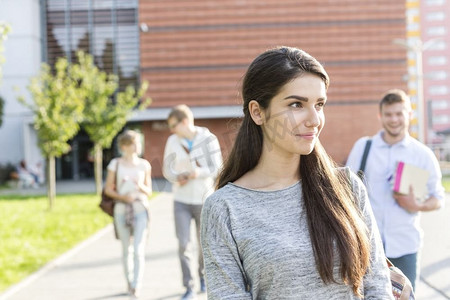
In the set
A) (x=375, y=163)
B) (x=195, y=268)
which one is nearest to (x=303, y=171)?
(x=375, y=163)

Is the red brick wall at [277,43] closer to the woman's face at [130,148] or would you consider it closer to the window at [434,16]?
the woman's face at [130,148]

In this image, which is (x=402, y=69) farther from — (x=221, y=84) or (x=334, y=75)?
(x=221, y=84)

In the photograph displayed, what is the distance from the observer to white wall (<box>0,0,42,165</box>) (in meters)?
33.7

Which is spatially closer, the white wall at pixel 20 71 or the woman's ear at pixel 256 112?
the woman's ear at pixel 256 112

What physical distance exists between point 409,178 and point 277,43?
100 ft

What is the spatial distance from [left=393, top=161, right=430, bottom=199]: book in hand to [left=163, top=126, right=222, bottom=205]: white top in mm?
2549

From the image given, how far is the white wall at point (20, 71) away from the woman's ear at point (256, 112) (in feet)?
108

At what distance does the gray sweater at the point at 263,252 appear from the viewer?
81.0 inches

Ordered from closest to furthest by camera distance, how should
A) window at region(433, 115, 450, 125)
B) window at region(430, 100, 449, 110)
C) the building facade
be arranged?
window at region(433, 115, 450, 125) → the building facade → window at region(430, 100, 449, 110)

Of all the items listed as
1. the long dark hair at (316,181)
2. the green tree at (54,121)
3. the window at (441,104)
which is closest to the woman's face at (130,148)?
the long dark hair at (316,181)

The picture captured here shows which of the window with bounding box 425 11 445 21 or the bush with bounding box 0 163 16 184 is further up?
the window with bounding box 425 11 445 21

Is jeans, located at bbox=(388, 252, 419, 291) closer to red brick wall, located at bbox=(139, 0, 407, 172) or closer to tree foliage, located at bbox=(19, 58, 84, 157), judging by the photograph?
tree foliage, located at bbox=(19, 58, 84, 157)

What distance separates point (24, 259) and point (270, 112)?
769 cm

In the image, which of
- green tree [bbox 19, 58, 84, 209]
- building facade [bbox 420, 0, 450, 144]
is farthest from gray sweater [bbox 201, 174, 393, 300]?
building facade [bbox 420, 0, 450, 144]
